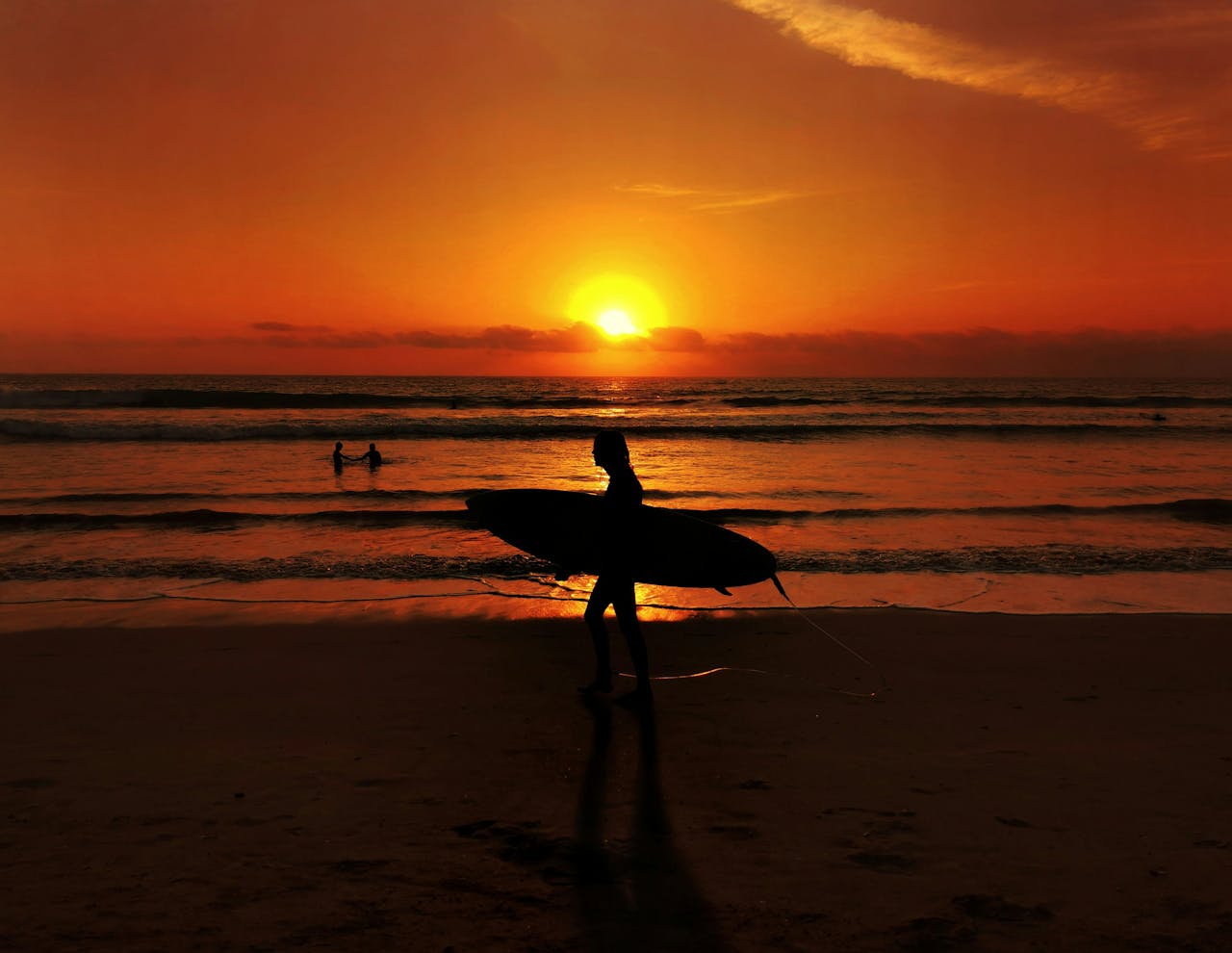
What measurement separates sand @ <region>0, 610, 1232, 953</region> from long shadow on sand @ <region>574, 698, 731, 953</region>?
13mm

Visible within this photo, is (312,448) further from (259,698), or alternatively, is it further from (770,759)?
(770,759)

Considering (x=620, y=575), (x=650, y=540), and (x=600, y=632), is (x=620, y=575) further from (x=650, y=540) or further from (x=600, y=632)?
(x=650, y=540)

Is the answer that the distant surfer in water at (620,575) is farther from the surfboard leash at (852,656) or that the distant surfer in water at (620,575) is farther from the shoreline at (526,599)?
the shoreline at (526,599)

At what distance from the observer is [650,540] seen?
28.8ft

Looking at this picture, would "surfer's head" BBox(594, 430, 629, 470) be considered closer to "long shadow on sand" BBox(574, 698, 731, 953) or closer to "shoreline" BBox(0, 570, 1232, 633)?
"long shadow on sand" BBox(574, 698, 731, 953)

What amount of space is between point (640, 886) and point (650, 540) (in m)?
5.04

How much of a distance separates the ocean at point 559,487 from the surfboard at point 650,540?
485 millimetres

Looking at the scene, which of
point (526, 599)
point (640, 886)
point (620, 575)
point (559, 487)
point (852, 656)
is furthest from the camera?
point (559, 487)

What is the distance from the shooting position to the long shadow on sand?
11.5ft

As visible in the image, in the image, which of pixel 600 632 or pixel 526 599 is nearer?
pixel 600 632

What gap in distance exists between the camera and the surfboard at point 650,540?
29.4ft

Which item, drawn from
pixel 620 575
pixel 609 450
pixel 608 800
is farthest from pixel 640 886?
pixel 609 450

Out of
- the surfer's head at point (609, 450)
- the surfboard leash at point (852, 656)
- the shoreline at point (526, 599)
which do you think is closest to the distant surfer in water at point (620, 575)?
the surfer's head at point (609, 450)

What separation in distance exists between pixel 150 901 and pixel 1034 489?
1863cm
